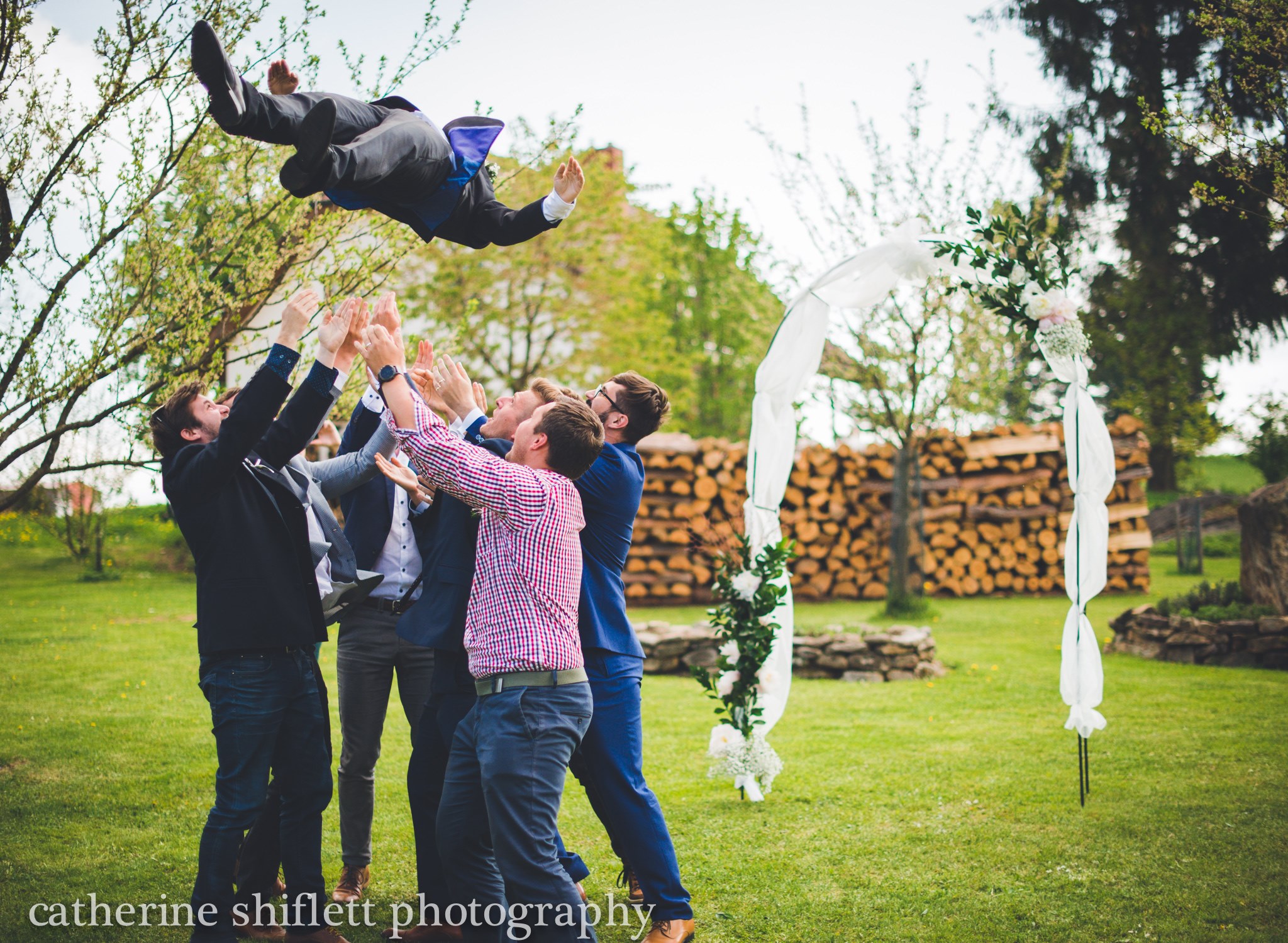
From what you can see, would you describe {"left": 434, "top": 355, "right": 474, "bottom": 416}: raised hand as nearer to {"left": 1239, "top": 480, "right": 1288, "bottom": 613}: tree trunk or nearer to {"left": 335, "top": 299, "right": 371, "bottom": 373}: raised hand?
{"left": 335, "top": 299, "right": 371, "bottom": 373}: raised hand

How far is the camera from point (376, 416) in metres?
4.19

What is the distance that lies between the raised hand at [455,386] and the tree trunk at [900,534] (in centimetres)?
978

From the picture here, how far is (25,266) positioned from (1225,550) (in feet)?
61.2

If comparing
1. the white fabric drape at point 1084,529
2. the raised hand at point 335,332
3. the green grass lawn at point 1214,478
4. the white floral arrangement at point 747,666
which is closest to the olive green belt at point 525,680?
the raised hand at point 335,332

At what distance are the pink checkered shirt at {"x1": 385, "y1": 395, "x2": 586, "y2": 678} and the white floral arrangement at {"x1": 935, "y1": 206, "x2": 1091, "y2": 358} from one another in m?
3.37

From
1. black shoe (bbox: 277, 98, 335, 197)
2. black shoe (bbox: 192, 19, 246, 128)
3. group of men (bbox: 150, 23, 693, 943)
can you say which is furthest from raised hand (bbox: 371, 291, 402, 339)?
black shoe (bbox: 192, 19, 246, 128)

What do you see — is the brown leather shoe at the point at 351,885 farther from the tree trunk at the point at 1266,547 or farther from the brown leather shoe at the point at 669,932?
the tree trunk at the point at 1266,547

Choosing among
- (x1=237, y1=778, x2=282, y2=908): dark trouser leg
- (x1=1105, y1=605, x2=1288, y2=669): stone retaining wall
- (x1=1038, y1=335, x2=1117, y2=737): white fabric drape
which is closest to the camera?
(x1=237, y1=778, x2=282, y2=908): dark trouser leg

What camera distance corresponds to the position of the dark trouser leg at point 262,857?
12.1ft

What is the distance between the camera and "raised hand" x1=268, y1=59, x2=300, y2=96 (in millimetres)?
3285

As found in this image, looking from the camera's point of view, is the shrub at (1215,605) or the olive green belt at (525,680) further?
the shrub at (1215,605)

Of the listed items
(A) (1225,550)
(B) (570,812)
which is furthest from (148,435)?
(A) (1225,550)

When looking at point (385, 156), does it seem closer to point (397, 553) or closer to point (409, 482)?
point (409, 482)

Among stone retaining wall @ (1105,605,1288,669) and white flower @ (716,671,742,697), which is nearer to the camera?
white flower @ (716,671,742,697)
